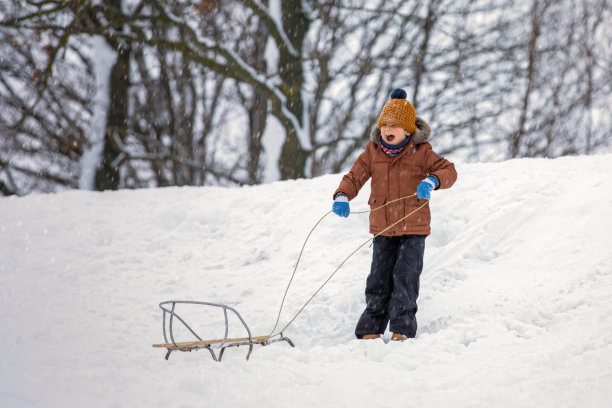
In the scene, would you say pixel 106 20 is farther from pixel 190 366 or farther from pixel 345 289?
pixel 190 366

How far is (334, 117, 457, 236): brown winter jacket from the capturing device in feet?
13.7

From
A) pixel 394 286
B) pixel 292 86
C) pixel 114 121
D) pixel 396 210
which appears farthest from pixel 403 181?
pixel 114 121

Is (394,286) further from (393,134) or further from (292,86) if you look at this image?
(292,86)

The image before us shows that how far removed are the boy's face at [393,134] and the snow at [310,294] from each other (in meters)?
1.35

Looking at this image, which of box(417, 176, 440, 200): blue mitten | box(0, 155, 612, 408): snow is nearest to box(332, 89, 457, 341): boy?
box(417, 176, 440, 200): blue mitten

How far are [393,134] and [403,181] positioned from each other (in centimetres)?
A: 37

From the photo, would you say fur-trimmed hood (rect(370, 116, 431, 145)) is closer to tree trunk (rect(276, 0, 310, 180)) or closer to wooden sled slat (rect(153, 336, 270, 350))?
wooden sled slat (rect(153, 336, 270, 350))

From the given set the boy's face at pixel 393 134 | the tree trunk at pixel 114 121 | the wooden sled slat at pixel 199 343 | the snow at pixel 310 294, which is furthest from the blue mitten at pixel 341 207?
the tree trunk at pixel 114 121

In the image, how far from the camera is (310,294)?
16.4ft

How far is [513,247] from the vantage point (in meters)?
4.98

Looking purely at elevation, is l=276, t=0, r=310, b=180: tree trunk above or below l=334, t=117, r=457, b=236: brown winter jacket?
above

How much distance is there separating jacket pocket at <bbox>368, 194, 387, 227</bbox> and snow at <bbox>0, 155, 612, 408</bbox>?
2.66ft

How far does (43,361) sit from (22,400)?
29.0 inches

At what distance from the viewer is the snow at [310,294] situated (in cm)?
293
